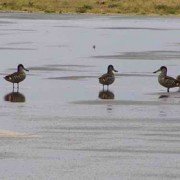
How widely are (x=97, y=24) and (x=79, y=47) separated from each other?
46.0 feet

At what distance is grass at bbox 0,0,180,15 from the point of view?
212 ft

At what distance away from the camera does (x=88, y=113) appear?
1817 centimetres

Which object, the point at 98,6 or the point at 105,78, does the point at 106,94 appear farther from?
the point at 98,6

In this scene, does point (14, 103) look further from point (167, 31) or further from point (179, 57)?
point (167, 31)

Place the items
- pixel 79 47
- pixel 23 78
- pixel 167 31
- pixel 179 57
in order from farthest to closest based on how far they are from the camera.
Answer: pixel 167 31, pixel 79 47, pixel 179 57, pixel 23 78

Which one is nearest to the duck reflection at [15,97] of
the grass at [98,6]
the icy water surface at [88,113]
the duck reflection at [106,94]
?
the icy water surface at [88,113]

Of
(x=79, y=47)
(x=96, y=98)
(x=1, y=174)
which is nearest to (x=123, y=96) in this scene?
(x=96, y=98)

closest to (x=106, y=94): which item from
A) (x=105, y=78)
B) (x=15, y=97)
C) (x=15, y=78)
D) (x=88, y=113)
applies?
(x=105, y=78)

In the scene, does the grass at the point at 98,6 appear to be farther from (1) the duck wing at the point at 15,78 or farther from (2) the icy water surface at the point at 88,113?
(1) the duck wing at the point at 15,78

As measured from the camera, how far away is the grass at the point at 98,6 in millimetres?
64562

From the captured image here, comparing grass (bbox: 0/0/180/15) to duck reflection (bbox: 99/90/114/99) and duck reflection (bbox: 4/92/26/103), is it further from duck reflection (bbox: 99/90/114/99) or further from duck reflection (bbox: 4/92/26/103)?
duck reflection (bbox: 4/92/26/103)

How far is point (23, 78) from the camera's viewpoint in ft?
74.6

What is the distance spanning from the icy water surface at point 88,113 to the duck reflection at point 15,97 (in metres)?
0.02

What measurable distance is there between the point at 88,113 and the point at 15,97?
2.91 meters
